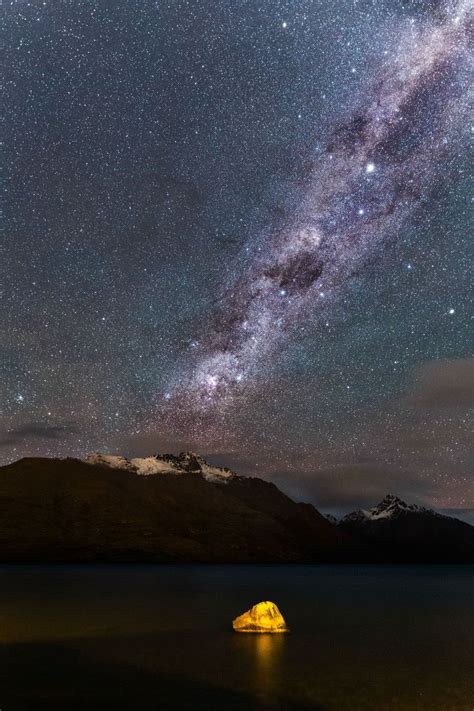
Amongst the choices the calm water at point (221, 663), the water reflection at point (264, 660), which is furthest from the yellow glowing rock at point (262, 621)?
the calm water at point (221, 663)

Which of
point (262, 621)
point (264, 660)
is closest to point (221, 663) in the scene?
point (264, 660)

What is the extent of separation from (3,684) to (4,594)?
71.4 metres

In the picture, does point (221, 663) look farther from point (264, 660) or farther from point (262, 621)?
point (262, 621)

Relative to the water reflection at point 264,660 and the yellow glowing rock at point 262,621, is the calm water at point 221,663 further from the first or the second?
the yellow glowing rock at point 262,621

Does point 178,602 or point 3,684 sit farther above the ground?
point 178,602

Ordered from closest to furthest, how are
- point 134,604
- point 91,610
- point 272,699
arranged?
point 272,699
point 91,610
point 134,604

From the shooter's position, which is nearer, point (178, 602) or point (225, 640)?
point (225, 640)

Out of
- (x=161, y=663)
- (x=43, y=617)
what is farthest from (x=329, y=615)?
(x=161, y=663)

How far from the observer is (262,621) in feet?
164

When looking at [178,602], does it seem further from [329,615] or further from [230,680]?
[230,680]

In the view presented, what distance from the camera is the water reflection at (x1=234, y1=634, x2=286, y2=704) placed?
29500mm

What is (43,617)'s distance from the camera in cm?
6006

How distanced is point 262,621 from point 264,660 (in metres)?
13.9

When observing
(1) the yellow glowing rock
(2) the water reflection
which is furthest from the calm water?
(1) the yellow glowing rock
